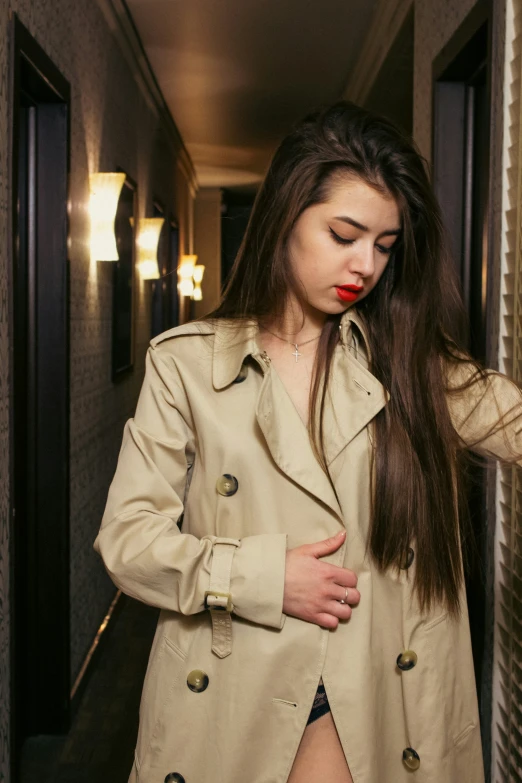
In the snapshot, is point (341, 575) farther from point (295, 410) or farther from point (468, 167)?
point (468, 167)

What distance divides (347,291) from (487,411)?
32cm

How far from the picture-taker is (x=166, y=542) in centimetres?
127

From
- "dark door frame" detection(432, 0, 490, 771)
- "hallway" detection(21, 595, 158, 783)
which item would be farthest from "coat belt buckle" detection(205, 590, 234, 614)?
"hallway" detection(21, 595, 158, 783)

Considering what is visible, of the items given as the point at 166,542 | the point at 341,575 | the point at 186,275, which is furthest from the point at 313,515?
the point at 186,275

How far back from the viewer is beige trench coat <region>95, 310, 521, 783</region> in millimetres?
1282

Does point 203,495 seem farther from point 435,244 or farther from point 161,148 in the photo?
point 161,148

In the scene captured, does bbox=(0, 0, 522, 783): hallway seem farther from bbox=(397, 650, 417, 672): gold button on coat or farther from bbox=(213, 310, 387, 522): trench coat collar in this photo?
bbox=(397, 650, 417, 672): gold button on coat

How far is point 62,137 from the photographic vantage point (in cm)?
296

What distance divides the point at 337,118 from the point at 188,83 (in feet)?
16.7

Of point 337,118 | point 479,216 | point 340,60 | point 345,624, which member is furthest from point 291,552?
point 340,60

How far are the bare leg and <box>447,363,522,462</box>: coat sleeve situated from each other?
1.69 ft

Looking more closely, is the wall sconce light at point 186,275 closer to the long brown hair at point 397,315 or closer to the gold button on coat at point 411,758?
the long brown hair at point 397,315

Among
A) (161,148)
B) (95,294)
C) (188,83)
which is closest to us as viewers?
(95,294)

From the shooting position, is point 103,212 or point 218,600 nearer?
point 218,600
